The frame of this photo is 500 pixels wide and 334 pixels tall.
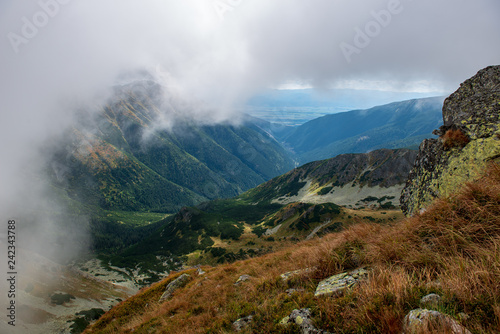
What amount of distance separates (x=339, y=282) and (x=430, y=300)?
7.22 feet

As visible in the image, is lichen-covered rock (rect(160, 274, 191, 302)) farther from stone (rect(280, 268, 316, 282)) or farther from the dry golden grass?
the dry golden grass

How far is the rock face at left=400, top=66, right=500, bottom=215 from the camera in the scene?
8.60 metres

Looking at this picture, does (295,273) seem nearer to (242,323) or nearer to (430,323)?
(242,323)

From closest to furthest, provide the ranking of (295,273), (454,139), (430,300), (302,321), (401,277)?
(430,300), (401,277), (302,321), (295,273), (454,139)

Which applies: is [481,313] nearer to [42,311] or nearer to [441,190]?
[441,190]

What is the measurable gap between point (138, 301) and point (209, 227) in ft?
469

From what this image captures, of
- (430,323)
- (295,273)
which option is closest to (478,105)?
(295,273)

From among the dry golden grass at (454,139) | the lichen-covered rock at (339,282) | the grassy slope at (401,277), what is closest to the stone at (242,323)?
the grassy slope at (401,277)

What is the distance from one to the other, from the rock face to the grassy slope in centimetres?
309

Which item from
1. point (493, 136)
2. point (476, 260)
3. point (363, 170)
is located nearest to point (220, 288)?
point (476, 260)

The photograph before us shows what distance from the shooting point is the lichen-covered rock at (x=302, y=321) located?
14.1 feet

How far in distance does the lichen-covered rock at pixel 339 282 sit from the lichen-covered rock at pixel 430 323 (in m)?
1.71

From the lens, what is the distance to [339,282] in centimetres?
557

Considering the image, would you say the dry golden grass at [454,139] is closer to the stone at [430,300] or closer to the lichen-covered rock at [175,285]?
the stone at [430,300]
